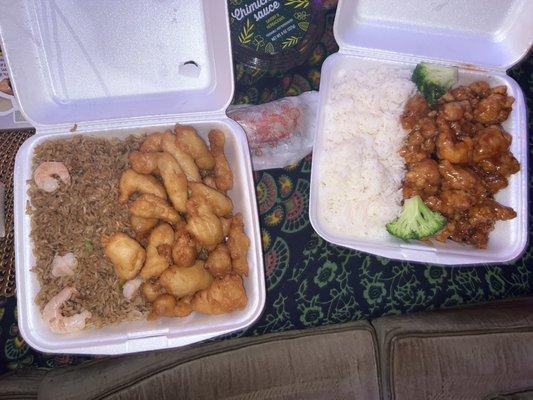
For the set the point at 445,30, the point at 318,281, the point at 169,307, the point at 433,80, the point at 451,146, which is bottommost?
the point at 318,281

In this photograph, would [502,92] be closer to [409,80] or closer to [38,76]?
[409,80]

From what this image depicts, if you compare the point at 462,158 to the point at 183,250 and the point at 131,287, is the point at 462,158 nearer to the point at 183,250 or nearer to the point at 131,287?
the point at 183,250

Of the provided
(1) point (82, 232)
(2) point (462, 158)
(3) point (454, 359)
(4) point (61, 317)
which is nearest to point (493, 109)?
(2) point (462, 158)

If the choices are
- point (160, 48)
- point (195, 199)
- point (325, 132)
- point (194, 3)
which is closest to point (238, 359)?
point (195, 199)

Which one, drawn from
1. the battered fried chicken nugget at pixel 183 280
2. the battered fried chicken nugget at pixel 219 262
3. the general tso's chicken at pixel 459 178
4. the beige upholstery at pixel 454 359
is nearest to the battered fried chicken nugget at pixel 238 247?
the battered fried chicken nugget at pixel 219 262

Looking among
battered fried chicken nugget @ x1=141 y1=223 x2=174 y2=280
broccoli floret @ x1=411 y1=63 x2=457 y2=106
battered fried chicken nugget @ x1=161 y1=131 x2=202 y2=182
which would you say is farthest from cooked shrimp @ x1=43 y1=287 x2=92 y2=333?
broccoli floret @ x1=411 y1=63 x2=457 y2=106

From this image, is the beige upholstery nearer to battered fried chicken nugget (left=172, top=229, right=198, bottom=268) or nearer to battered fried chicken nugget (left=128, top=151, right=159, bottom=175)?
battered fried chicken nugget (left=172, top=229, right=198, bottom=268)
